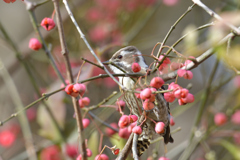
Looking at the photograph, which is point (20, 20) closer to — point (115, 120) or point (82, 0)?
point (82, 0)

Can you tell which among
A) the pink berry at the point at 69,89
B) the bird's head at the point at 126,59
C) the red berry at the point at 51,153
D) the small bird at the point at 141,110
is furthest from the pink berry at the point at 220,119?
the pink berry at the point at 69,89

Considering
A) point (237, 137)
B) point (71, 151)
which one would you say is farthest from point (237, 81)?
point (71, 151)

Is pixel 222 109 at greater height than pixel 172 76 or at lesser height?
lesser

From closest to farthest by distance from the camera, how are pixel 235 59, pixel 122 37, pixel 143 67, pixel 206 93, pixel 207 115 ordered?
pixel 235 59
pixel 143 67
pixel 206 93
pixel 207 115
pixel 122 37

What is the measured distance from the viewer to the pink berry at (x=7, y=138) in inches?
169

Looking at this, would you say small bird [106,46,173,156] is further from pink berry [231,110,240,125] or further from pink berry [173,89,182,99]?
pink berry [231,110,240,125]

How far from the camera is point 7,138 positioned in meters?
4.32

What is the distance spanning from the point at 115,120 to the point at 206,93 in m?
1.18

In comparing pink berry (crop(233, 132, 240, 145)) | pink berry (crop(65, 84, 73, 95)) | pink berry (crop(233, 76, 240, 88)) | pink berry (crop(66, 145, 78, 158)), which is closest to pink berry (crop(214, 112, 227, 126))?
pink berry (crop(233, 132, 240, 145))

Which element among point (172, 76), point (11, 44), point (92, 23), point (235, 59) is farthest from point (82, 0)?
point (172, 76)

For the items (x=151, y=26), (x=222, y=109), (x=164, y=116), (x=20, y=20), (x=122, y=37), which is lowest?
(x=222, y=109)

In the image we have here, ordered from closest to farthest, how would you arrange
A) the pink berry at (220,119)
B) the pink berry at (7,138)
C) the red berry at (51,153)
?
the red berry at (51,153)
the pink berry at (220,119)
the pink berry at (7,138)

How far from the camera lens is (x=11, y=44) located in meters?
3.55

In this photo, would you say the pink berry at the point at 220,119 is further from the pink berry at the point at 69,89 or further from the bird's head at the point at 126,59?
the pink berry at the point at 69,89
